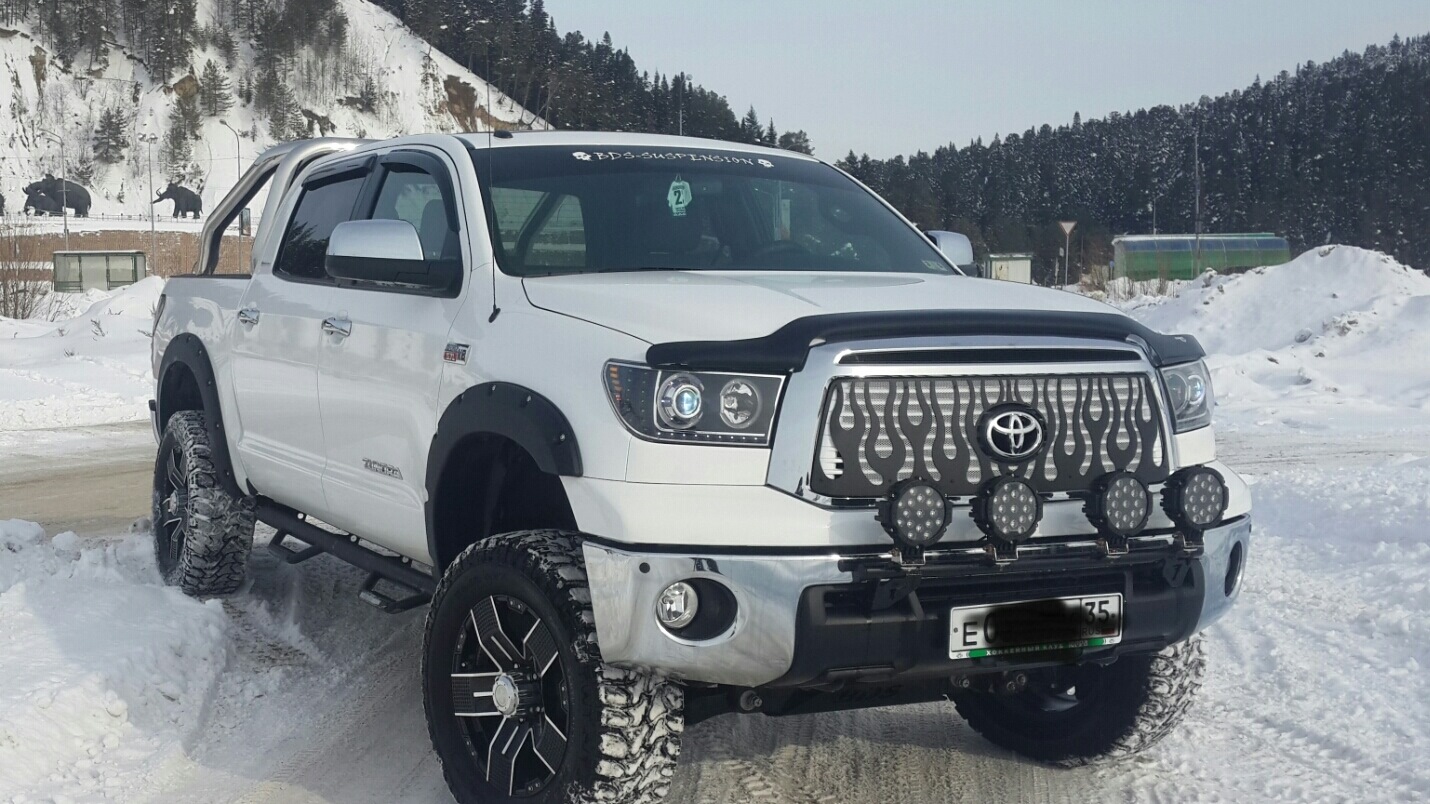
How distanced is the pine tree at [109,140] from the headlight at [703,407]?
349 feet

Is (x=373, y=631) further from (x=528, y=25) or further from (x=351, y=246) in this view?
(x=528, y=25)

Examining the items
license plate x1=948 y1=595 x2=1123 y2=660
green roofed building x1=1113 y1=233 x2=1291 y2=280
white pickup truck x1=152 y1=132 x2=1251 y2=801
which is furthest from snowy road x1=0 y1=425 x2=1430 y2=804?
green roofed building x1=1113 y1=233 x2=1291 y2=280

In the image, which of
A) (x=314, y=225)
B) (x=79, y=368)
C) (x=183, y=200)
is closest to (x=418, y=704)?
(x=314, y=225)

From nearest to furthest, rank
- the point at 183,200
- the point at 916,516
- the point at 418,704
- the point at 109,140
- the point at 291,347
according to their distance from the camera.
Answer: the point at 916,516 → the point at 418,704 → the point at 291,347 → the point at 183,200 → the point at 109,140

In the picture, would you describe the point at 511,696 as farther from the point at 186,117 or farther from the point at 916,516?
the point at 186,117

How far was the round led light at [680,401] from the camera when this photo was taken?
3211 mm

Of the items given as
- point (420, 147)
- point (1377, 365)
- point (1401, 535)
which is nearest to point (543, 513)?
point (420, 147)

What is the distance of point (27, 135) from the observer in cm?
9738

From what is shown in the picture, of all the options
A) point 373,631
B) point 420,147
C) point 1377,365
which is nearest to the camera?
point 420,147

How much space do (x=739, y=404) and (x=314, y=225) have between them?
9.79 feet

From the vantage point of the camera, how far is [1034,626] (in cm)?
336

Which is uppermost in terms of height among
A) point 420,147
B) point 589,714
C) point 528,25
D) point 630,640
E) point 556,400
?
point 528,25

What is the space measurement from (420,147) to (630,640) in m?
2.40

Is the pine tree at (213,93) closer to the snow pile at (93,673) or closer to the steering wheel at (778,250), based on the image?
the snow pile at (93,673)
